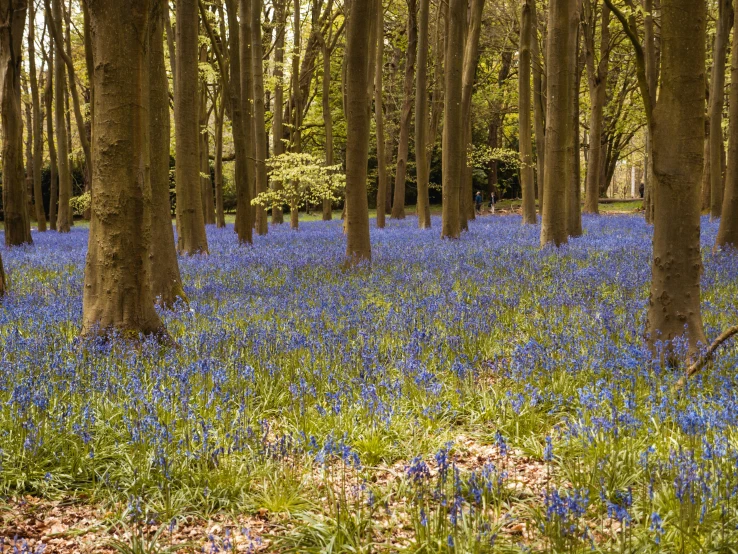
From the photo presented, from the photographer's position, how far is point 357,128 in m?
11.3

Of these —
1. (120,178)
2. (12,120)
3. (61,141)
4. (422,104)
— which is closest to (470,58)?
(422,104)

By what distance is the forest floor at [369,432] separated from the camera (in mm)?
2881

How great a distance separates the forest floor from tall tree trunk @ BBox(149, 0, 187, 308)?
895 millimetres

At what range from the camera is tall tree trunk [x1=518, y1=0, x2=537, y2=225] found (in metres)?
18.1

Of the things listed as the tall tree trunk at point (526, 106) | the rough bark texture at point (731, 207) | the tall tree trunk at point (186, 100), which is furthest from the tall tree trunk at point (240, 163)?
the rough bark texture at point (731, 207)

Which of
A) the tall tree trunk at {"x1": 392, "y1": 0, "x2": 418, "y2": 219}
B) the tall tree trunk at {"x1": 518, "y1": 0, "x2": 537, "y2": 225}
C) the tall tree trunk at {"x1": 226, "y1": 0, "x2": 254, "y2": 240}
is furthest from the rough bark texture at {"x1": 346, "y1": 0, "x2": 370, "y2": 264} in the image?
the tall tree trunk at {"x1": 392, "y1": 0, "x2": 418, "y2": 219}

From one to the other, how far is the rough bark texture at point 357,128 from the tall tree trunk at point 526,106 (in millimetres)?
8498

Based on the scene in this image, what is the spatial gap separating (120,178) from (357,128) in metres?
6.27

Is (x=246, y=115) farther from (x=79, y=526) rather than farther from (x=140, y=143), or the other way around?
(x=79, y=526)

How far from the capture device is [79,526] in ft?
10.2

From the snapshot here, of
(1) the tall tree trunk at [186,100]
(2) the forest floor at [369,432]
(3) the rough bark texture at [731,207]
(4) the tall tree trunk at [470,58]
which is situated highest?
(4) the tall tree trunk at [470,58]

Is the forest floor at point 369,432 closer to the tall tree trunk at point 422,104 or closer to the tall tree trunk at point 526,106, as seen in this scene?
the tall tree trunk at point 526,106

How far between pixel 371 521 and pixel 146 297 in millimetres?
4003

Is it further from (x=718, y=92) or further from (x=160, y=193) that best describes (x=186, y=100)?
(x=718, y=92)
